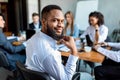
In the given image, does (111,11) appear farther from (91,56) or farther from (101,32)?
(91,56)

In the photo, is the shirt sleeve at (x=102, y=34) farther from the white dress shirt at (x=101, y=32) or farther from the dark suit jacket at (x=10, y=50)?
the dark suit jacket at (x=10, y=50)

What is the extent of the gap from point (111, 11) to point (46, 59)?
4.95 m

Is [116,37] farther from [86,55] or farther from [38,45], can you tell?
[38,45]

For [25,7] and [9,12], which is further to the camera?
[9,12]

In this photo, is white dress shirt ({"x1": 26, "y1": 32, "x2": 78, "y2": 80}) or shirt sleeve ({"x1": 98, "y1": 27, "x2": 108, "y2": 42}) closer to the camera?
white dress shirt ({"x1": 26, "y1": 32, "x2": 78, "y2": 80})

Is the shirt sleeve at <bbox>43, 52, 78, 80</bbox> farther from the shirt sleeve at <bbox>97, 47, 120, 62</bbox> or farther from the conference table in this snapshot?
the shirt sleeve at <bbox>97, 47, 120, 62</bbox>

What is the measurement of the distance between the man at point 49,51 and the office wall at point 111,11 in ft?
15.4

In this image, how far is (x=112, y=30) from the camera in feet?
19.6

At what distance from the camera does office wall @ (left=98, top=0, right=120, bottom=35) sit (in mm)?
5797

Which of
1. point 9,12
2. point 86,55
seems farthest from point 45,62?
point 9,12

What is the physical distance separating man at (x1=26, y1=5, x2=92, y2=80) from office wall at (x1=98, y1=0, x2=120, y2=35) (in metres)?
4.69

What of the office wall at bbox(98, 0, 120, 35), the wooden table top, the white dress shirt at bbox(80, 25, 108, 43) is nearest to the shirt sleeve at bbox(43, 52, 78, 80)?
the wooden table top

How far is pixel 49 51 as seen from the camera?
Result: 130 cm

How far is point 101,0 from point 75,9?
866mm
